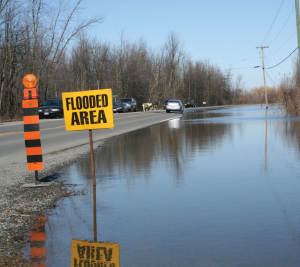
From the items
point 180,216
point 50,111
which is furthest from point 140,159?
point 50,111

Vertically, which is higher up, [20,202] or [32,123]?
[32,123]

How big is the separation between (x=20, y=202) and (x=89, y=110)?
219 cm

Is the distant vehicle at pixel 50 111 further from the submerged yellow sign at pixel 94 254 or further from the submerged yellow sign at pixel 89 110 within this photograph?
the submerged yellow sign at pixel 94 254

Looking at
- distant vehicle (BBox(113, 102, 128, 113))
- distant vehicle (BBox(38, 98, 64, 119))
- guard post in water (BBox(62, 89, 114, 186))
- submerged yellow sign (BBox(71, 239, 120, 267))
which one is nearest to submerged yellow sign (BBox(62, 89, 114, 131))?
guard post in water (BBox(62, 89, 114, 186))

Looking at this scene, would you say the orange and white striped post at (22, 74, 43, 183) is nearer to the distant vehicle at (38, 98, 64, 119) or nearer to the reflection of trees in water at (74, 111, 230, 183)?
the reflection of trees in water at (74, 111, 230, 183)

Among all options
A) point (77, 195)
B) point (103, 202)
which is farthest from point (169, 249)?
point (77, 195)

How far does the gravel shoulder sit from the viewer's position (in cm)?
428

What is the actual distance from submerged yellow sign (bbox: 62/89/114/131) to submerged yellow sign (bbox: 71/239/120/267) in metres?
3.53

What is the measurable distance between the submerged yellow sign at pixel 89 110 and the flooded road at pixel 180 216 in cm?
108

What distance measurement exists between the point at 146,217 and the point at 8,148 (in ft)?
34.7

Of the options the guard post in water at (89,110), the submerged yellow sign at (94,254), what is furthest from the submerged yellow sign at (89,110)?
the submerged yellow sign at (94,254)

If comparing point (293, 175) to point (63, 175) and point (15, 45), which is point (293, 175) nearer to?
point (63, 175)

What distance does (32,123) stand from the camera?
7875 millimetres

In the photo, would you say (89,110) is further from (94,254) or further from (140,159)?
(94,254)
